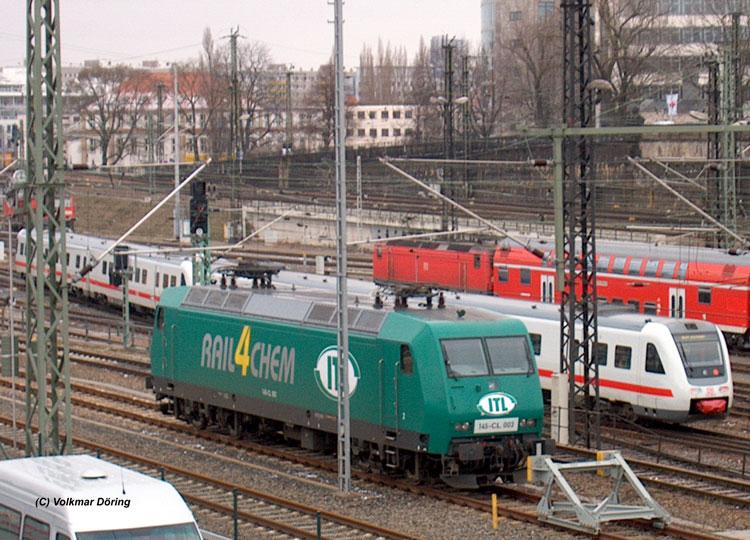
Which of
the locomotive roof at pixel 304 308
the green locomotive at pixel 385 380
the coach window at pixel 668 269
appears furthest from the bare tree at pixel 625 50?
the green locomotive at pixel 385 380

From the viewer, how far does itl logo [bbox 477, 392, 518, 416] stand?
76.5ft

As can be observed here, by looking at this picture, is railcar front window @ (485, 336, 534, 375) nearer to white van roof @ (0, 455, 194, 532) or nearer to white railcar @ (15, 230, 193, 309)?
white van roof @ (0, 455, 194, 532)

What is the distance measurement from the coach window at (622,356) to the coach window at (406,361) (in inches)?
374

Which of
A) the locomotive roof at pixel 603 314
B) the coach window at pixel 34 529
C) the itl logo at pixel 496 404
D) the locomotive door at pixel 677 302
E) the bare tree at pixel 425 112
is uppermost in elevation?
the bare tree at pixel 425 112

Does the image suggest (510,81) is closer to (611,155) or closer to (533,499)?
(611,155)

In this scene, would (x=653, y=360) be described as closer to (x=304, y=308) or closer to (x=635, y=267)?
(x=304, y=308)

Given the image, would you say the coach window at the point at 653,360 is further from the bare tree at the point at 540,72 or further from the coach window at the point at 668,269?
the bare tree at the point at 540,72

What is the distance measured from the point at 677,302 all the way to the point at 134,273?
21414mm

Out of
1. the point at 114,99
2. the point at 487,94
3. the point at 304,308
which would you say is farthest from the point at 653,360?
the point at 114,99

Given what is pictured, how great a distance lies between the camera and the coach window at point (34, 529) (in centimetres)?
1482

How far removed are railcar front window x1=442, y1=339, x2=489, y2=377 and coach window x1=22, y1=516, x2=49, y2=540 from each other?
9417 millimetres

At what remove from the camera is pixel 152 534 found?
1450 centimetres

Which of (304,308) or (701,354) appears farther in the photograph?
(701,354)

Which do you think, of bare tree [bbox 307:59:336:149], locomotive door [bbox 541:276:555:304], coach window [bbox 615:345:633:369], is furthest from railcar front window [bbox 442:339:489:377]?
bare tree [bbox 307:59:336:149]
